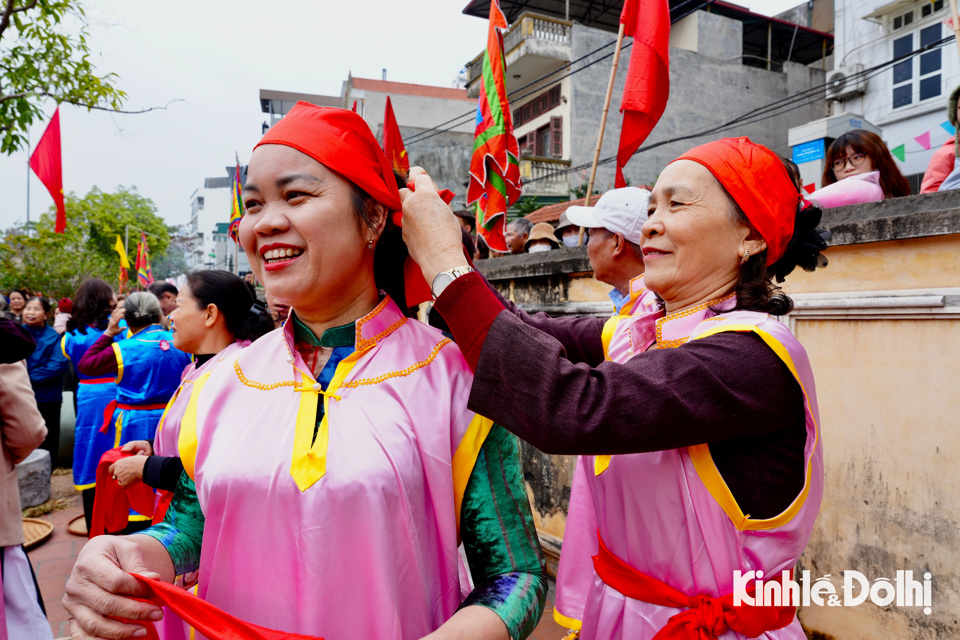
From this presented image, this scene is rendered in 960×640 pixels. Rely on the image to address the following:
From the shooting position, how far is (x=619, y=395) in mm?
1290

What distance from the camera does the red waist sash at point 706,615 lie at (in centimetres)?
141

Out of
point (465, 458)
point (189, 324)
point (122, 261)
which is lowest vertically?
point (465, 458)

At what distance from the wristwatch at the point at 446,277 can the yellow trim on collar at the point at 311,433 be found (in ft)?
0.85

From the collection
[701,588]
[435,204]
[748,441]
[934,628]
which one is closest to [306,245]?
[435,204]

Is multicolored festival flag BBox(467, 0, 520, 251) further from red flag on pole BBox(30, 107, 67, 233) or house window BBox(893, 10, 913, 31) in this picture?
house window BBox(893, 10, 913, 31)

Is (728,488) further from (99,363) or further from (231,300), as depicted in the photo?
(99,363)

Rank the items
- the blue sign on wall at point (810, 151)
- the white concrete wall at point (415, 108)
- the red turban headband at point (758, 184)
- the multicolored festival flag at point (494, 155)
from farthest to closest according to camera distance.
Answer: the white concrete wall at point (415, 108) → the blue sign on wall at point (810, 151) → the multicolored festival flag at point (494, 155) → the red turban headband at point (758, 184)

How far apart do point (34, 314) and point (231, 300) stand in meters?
4.66

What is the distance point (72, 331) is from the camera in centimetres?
652

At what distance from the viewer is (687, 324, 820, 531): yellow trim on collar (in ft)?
4.53

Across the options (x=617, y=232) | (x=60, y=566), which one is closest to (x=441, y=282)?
(x=617, y=232)

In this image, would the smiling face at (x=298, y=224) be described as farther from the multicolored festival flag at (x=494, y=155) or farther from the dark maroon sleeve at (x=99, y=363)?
the multicolored festival flag at (x=494, y=155)

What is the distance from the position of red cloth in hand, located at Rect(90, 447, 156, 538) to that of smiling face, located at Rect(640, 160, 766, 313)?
2.47 metres

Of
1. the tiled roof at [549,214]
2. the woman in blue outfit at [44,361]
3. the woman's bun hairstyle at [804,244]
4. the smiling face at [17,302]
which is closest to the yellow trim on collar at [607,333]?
the woman's bun hairstyle at [804,244]
